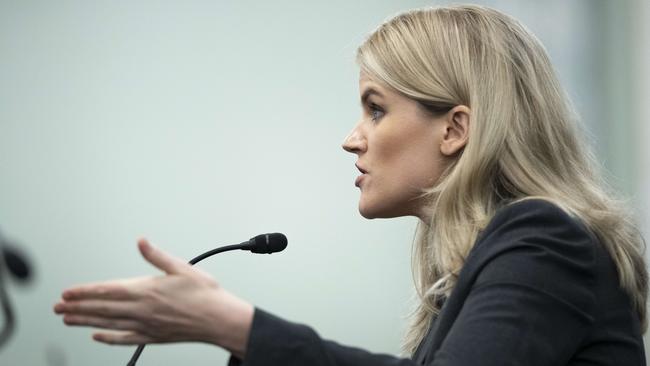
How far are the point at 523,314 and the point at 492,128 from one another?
44cm

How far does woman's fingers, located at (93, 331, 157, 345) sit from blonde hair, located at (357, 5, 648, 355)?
0.56m

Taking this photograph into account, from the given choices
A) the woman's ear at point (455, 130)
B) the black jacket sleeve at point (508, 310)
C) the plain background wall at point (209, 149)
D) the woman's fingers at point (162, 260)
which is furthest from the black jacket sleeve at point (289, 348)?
the plain background wall at point (209, 149)

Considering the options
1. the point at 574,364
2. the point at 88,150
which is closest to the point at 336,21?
the point at 88,150

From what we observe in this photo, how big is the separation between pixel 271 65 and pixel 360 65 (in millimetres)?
1732

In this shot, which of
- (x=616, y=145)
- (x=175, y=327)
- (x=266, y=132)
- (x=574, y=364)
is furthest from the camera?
(x=616, y=145)

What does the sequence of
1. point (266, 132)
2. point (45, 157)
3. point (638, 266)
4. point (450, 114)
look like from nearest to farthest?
point (638, 266)
point (450, 114)
point (45, 157)
point (266, 132)

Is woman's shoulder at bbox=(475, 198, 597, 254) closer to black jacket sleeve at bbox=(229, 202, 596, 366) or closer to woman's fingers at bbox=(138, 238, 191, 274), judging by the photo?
black jacket sleeve at bbox=(229, 202, 596, 366)

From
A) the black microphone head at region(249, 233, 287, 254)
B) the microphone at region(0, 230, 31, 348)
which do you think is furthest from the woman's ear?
the microphone at region(0, 230, 31, 348)

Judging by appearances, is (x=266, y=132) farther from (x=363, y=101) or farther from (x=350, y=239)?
(x=363, y=101)

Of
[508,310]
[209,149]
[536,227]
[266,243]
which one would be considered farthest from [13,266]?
[209,149]

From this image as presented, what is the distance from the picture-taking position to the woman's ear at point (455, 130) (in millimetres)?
1563

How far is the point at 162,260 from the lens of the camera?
3.37 ft

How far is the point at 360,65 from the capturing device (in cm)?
169

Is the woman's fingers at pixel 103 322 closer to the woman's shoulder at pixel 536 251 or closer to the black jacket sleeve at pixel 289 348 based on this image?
the black jacket sleeve at pixel 289 348
